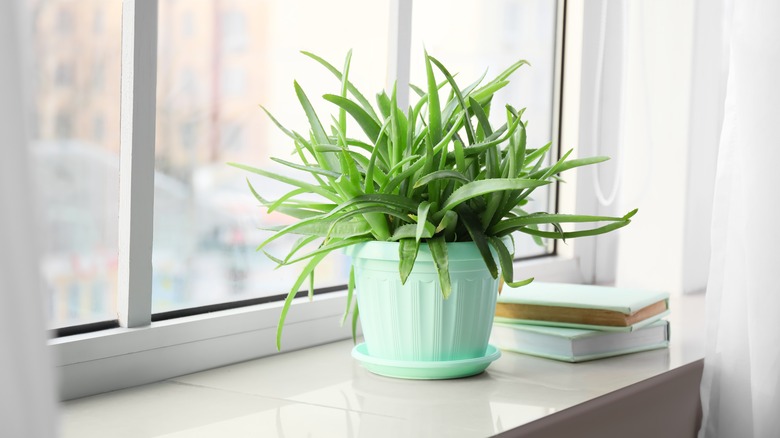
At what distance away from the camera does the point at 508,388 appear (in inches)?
36.1

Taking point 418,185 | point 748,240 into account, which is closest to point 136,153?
point 418,185

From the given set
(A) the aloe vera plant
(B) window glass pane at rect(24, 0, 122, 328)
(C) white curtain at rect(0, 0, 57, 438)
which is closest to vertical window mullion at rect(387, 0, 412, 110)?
(A) the aloe vera plant

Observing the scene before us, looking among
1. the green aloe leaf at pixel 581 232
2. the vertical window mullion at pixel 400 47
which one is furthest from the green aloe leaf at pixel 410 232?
the vertical window mullion at pixel 400 47

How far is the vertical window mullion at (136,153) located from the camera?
2.87 ft

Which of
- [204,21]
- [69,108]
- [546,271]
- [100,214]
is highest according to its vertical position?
[204,21]

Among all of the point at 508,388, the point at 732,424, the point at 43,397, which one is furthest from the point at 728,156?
the point at 43,397

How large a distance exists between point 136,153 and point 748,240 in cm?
74

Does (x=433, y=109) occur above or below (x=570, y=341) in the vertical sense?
above

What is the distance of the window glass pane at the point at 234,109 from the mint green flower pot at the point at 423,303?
0.26m

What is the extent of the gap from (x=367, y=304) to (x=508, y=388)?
0.57ft

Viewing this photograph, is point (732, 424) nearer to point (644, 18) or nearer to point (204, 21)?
point (644, 18)

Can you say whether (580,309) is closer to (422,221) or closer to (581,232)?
(581,232)

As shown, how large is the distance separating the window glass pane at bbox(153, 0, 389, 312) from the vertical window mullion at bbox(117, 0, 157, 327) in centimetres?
24

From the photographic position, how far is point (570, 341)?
106 cm
